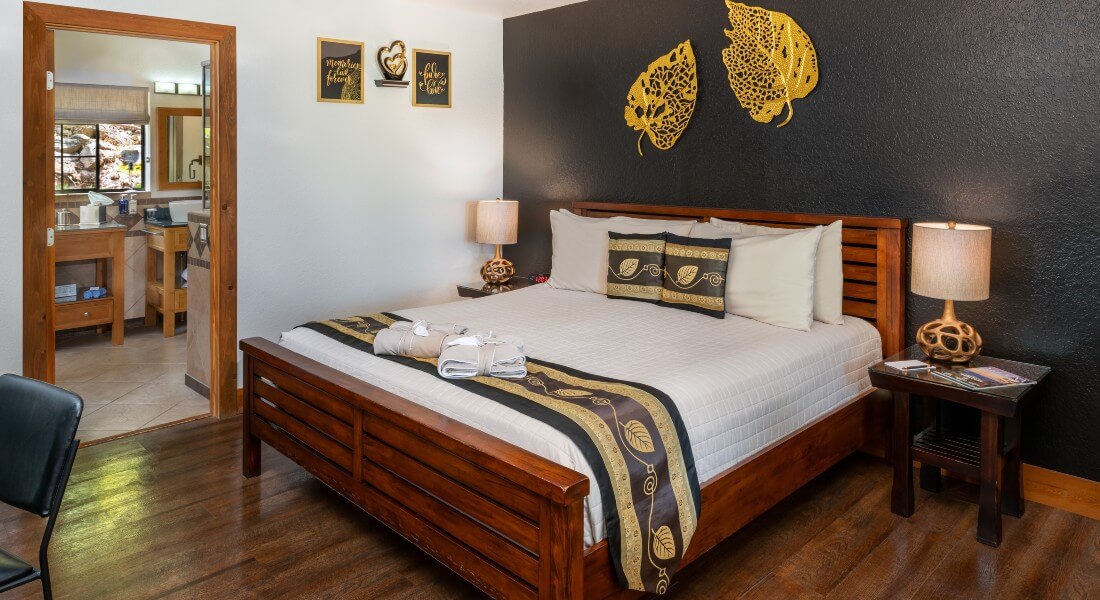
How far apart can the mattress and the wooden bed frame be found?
2.9 inches

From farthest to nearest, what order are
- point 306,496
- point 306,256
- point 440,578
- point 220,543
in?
1. point 306,256
2. point 306,496
3. point 220,543
4. point 440,578

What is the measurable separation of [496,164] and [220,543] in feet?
10.8

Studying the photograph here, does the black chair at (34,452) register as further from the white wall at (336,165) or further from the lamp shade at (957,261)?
the lamp shade at (957,261)

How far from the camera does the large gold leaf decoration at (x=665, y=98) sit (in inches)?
168

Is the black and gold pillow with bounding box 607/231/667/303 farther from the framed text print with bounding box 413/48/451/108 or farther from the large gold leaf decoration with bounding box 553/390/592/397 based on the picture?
the framed text print with bounding box 413/48/451/108

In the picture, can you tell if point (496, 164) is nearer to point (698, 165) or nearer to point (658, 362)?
point (698, 165)

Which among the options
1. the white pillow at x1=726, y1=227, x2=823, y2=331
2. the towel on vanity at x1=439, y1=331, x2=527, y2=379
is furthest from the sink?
the white pillow at x1=726, y1=227, x2=823, y2=331

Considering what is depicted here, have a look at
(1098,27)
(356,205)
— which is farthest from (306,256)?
(1098,27)

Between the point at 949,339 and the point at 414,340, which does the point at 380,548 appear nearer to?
the point at 414,340

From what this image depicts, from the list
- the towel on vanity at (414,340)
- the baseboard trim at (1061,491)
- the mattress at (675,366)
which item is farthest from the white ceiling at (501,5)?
the baseboard trim at (1061,491)

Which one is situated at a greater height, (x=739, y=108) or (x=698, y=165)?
(x=739, y=108)

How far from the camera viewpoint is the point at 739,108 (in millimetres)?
4074

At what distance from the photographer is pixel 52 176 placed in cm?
362

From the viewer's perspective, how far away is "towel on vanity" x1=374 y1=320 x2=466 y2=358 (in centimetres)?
292
